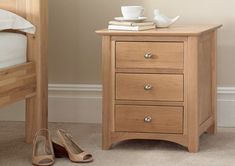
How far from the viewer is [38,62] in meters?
2.58

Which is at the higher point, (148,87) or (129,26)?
(129,26)

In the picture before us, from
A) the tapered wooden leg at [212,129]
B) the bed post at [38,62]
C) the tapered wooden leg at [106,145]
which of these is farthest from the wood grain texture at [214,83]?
the bed post at [38,62]

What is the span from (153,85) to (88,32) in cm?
75

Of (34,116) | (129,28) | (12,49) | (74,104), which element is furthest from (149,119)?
(74,104)

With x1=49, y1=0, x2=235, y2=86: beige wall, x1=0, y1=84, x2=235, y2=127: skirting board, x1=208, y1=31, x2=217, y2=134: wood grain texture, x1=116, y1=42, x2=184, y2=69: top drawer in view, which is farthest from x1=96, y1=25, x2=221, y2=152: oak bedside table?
x1=0, y1=84, x2=235, y2=127: skirting board

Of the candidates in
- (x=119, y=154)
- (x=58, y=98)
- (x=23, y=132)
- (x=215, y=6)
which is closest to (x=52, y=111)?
(x=58, y=98)

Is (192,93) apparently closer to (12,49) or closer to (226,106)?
(226,106)

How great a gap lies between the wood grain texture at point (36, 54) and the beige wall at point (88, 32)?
16.9 inches

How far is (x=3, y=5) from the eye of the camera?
262cm

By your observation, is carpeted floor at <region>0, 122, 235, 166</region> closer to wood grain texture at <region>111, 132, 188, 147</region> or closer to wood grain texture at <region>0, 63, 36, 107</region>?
wood grain texture at <region>111, 132, 188, 147</region>

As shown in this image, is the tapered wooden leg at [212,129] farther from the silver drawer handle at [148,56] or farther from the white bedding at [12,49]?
the white bedding at [12,49]

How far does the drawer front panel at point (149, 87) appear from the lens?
2.40 meters

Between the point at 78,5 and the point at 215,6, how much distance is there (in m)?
0.71

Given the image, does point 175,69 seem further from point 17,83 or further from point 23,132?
point 23,132
